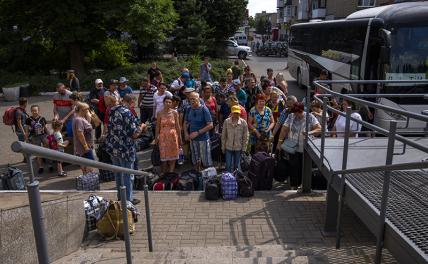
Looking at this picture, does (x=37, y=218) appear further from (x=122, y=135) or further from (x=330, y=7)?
(x=330, y=7)

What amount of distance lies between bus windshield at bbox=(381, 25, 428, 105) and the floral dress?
223 inches

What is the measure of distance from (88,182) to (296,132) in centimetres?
386

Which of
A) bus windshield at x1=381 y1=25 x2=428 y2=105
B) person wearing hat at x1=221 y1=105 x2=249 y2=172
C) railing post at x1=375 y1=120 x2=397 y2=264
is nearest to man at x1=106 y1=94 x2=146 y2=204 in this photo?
person wearing hat at x1=221 y1=105 x2=249 y2=172

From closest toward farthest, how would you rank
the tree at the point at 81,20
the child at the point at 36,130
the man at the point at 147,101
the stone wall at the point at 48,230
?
1. the stone wall at the point at 48,230
2. the child at the point at 36,130
3. the man at the point at 147,101
4. the tree at the point at 81,20

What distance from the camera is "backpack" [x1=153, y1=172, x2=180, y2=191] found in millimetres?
7477

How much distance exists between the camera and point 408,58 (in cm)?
1002

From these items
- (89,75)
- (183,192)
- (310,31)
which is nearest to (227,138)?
(183,192)

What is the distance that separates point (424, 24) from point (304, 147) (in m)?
5.45

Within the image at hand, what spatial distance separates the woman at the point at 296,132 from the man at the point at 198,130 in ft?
4.94

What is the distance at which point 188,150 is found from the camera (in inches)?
358

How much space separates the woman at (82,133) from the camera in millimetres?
7633

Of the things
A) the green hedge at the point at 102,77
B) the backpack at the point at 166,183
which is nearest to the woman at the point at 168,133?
the backpack at the point at 166,183

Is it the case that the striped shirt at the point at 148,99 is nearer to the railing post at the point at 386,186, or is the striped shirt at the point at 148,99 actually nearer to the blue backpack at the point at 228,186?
the blue backpack at the point at 228,186

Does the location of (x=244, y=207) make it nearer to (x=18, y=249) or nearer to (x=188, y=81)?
(x=18, y=249)
